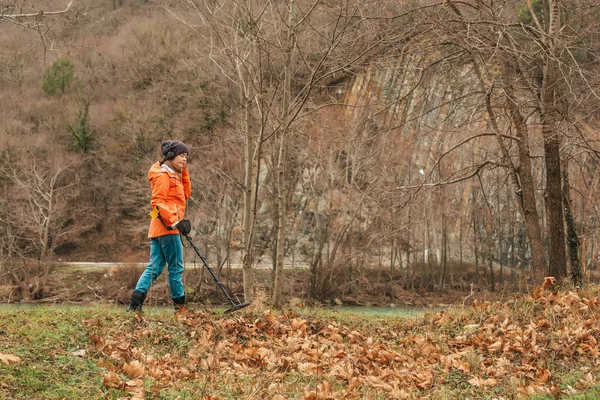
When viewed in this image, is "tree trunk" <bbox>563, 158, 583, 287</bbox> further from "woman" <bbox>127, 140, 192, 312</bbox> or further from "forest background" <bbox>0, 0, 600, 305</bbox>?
"woman" <bbox>127, 140, 192, 312</bbox>

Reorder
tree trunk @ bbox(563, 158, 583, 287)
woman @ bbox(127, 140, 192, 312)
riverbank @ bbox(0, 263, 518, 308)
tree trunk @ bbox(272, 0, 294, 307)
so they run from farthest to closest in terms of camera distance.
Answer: riverbank @ bbox(0, 263, 518, 308) → tree trunk @ bbox(563, 158, 583, 287) → tree trunk @ bbox(272, 0, 294, 307) → woman @ bbox(127, 140, 192, 312)

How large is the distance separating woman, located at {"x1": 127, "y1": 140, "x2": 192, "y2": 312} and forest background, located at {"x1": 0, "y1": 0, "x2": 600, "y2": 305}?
141 centimetres

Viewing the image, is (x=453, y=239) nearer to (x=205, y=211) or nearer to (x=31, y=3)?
(x=205, y=211)

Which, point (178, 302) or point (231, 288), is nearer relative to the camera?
point (178, 302)

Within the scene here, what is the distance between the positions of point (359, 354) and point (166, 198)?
2.99m

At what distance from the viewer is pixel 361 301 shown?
3000 cm

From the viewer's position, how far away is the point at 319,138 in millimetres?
28828

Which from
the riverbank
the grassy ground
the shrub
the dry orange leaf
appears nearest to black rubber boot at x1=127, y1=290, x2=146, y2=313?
the grassy ground

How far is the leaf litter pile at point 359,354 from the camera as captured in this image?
16.0 feet

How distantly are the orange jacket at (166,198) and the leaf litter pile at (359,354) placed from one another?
1.09m

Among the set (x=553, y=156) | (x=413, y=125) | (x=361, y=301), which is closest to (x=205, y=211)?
(x=361, y=301)

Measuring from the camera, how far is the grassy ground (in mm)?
4668

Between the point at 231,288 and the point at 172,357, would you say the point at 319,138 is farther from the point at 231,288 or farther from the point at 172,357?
the point at 172,357

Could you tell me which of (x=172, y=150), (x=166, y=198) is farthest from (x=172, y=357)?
(x=172, y=150)
